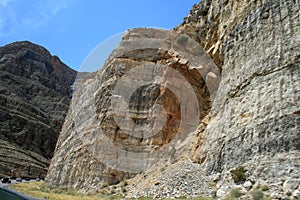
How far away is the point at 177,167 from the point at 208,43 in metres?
12.6

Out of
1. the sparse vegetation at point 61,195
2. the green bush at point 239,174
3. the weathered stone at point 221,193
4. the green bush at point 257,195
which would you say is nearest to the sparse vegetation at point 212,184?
the weathered stone at point 221,193

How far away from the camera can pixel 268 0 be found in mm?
18953

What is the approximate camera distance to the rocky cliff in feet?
47.6

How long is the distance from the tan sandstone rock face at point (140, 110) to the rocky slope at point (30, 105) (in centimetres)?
3193

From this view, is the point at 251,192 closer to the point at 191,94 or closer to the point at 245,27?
the point at 245,27

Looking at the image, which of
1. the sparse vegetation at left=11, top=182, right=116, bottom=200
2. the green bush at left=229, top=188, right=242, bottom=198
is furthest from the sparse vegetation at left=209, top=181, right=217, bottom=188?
the sparse vegetation at left=11, top=182, right=116, bottom=200

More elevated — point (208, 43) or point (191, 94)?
point (208, 43)

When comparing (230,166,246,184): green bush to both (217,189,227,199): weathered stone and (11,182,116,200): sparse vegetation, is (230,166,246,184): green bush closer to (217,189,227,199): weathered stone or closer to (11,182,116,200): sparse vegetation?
(217,189,227,199): weathered stone

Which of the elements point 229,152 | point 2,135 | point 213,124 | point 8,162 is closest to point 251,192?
point 229,152

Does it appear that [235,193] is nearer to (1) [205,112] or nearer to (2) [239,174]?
(2) [239,174]

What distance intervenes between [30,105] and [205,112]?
74.8 m

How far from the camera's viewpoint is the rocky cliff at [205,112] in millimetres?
14523

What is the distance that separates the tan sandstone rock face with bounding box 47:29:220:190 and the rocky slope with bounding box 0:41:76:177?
1257 inches

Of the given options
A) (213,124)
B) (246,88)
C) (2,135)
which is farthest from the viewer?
(2,135)
